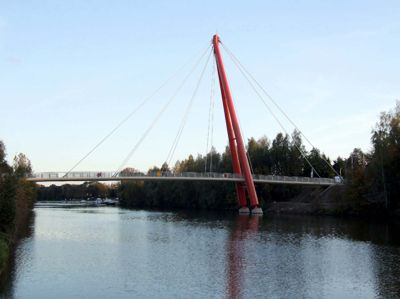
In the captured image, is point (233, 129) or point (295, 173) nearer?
point (233, 129)

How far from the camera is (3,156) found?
1369 inches

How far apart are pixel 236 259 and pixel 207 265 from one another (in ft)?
7.33

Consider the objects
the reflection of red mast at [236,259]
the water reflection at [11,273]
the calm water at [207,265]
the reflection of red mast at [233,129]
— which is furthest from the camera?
the reflection of red mast at [233,129]

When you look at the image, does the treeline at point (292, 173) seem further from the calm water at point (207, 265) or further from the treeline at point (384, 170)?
the calm water at point (207, 265)

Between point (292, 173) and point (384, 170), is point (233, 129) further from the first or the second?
point (292, 173)

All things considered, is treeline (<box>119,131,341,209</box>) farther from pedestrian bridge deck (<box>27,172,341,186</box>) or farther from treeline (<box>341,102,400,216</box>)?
treeline (<box>341,102,400,216</box>)

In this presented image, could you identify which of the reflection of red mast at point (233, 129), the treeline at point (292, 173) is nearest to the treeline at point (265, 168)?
the treeline at point (292, 173)

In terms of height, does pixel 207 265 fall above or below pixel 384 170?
below

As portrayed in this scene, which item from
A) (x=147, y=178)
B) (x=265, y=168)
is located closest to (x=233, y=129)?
(x=147, y=178)

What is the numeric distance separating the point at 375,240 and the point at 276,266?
12.7 metres

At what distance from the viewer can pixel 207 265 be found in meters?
24.0

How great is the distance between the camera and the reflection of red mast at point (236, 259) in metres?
19.0

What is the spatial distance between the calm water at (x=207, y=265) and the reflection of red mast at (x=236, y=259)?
4 centimetres

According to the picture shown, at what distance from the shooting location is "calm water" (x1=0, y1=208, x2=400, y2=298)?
18797mm
